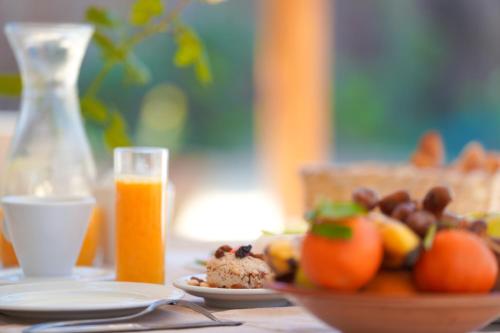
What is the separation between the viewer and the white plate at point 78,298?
954mm

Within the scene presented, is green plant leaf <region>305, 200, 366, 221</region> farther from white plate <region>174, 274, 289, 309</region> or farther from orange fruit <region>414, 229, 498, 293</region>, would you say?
white plate <region>174, 274, 289, 309</region>

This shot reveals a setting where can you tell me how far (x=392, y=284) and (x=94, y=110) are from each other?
91 centimetres

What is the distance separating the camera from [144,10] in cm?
156

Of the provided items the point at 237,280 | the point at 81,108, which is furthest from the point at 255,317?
the point at 81,108

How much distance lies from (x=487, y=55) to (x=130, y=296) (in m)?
Answer: 4.30

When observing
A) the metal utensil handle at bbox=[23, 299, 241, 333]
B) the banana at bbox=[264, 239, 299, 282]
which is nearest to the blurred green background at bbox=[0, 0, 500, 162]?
the metal utensil handle at bbox=[23, 299, 241, 333]

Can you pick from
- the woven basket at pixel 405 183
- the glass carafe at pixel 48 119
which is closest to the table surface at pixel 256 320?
the glass carafe at pixel 48 119

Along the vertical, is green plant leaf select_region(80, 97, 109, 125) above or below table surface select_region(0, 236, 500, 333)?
above

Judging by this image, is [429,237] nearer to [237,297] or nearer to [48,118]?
[237,297]

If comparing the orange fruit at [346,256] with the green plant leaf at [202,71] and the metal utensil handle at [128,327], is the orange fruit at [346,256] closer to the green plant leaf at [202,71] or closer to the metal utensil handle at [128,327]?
the metal utensil handle at [128,327]

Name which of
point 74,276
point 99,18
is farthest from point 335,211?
point 99,18

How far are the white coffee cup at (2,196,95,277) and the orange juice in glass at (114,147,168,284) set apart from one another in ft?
0.22

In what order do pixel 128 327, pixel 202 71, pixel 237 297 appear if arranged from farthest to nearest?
pixel 202 71 → pixel 237 297 → pixel 128 327

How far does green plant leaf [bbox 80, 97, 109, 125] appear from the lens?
1.59m
